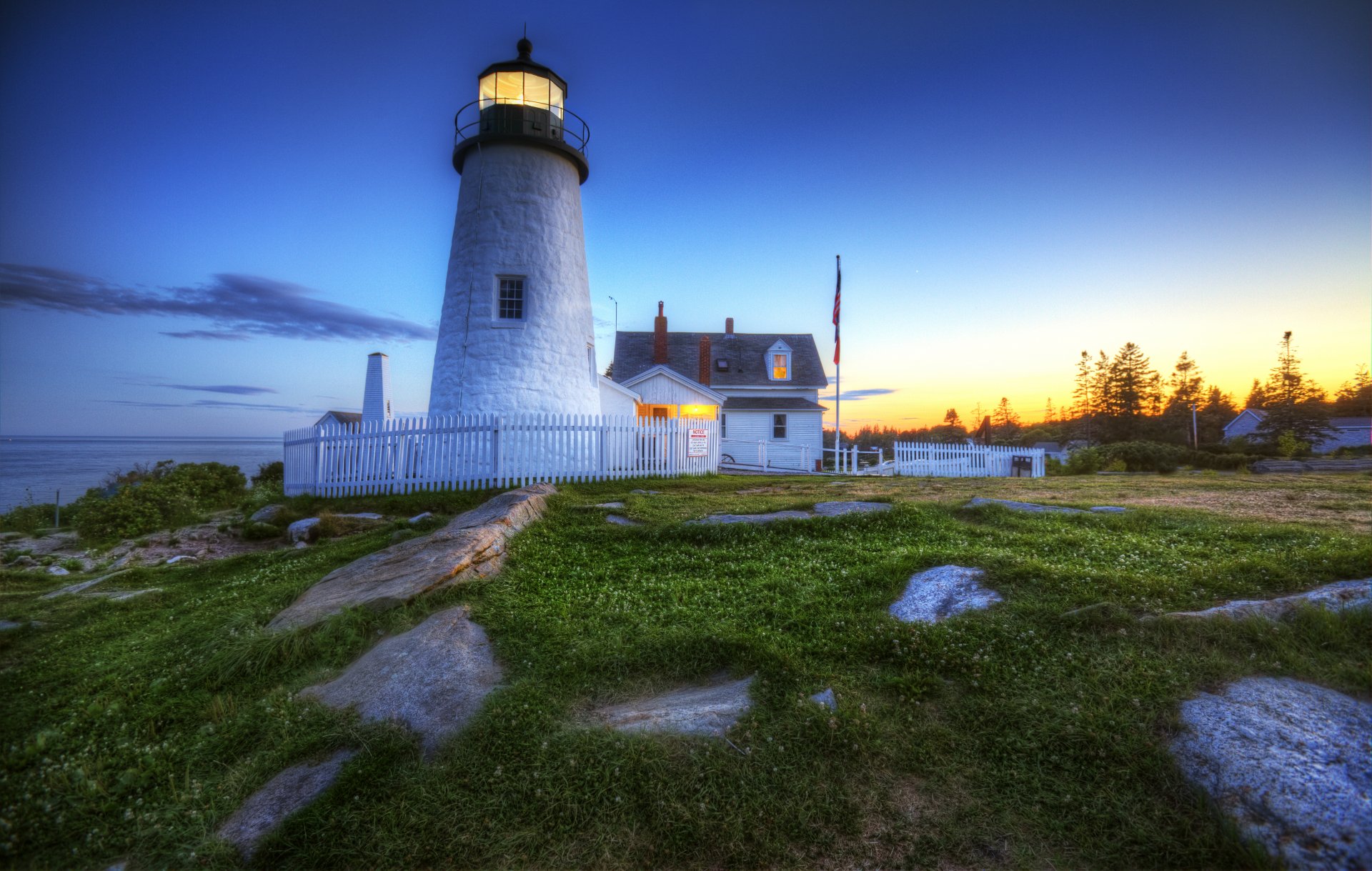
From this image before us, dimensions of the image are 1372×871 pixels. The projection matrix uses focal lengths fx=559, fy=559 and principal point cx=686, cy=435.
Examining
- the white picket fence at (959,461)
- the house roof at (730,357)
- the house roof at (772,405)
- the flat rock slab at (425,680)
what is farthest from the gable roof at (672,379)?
the flat rock slab at (425,680)

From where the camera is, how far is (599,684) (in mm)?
3561

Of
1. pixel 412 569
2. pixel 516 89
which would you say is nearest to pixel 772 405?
pixel 516 89

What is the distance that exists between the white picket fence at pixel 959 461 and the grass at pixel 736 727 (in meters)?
15.3

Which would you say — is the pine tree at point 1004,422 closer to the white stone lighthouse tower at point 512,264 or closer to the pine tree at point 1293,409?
the pine tree at point 1293,409

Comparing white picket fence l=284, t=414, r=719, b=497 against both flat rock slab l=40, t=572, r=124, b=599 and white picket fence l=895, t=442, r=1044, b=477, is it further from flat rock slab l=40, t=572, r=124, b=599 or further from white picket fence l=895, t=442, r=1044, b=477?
white picket fence l=895, t=442, r=1044, b=477

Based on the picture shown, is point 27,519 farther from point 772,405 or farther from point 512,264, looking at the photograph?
point 772,405

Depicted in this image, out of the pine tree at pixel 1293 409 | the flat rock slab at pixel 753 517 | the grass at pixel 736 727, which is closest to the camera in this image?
the grass at pixel 736 727

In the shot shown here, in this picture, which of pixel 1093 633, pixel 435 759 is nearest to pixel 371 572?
pixel 435 759

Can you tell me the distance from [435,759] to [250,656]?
7.60 ft

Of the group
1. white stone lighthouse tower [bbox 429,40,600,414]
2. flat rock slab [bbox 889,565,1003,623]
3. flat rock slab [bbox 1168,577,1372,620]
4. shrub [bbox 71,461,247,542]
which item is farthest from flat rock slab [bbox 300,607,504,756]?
shrub [bbox 71,461,247,542]

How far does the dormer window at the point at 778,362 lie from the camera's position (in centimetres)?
3034

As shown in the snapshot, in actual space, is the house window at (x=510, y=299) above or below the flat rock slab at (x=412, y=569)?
above

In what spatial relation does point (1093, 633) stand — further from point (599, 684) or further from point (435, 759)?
point (435, 759)

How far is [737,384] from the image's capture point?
29922 millimetres
